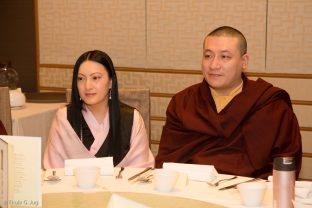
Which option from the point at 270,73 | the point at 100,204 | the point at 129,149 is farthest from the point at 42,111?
the point at 100,204

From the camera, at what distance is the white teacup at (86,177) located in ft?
6.15

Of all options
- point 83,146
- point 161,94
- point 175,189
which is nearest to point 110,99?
point 83,146

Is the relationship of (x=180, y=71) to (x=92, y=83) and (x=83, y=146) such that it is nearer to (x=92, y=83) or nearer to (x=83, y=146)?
(x=92, y=83)

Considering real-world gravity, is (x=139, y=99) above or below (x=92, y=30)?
below

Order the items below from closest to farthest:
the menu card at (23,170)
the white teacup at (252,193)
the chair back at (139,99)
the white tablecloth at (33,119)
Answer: the menu card at (23,170), the white teacup at (252,193), the chair back at (139,99), the white tablecloth at (33,119)

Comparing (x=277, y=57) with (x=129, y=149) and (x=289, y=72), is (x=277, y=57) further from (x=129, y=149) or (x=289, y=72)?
(x=129, y=149)

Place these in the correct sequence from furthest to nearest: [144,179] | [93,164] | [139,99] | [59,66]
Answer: [59,66] < [139,99] < [93,164] < [144,179]

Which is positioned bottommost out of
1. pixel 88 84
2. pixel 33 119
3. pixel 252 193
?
pixel 33 119

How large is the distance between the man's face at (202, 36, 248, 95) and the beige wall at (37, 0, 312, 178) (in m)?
0.97

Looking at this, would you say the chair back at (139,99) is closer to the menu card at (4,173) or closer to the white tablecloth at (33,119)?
the white tablecloth at (33,119)

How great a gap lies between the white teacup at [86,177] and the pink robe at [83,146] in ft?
2.26

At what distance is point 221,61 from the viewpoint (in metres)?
2.70

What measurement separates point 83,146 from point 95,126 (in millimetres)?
133

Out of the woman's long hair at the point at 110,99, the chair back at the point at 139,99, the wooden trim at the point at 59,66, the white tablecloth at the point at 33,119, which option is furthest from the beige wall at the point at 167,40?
the woman's long hair at the point at 110,99
